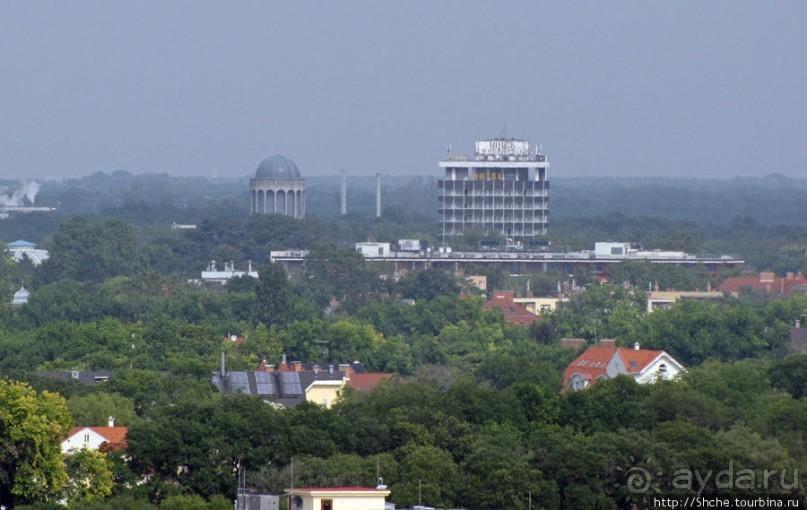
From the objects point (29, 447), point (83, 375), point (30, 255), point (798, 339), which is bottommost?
point (30, 255)

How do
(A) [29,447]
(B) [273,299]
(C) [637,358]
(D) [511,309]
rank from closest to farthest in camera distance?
(A) [29,447] → (C) [637,358] → (B) [273,299] → (D) [511,309]

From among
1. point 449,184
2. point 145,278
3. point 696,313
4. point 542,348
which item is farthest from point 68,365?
point 449,184

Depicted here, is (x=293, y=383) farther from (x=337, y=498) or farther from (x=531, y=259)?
(x=531, y=259)

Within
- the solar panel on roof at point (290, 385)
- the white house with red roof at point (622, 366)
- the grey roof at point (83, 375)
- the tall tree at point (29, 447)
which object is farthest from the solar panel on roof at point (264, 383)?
the tall tree at point (29, 447)

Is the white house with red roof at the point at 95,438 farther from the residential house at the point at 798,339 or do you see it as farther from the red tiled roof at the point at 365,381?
the residential house at the point at 798,339

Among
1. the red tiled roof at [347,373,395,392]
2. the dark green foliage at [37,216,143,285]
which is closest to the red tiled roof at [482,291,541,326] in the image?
the dark green foliage at [37,216,143,285]

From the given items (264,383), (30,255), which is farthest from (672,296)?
(264,383)

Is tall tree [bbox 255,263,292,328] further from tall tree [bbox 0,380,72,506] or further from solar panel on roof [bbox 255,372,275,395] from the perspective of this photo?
tall tree [bbox 0,380,72,506]
